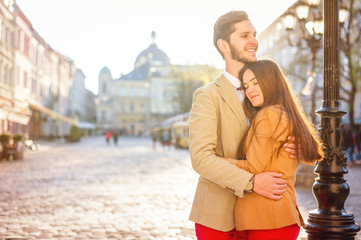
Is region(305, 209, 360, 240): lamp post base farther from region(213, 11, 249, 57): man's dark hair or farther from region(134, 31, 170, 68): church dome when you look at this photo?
region(134, 31, 170, 68): church dome

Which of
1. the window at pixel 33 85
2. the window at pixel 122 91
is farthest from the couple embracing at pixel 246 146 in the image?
the window at pixel 122 91

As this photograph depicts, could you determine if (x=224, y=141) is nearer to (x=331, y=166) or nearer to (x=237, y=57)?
(x=237, y=57)

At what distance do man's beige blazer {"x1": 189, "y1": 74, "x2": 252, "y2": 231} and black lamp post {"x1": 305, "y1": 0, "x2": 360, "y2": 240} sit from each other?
1881 mm

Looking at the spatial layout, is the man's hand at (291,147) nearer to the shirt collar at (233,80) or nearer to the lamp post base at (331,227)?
the shirt collar at (233,80)

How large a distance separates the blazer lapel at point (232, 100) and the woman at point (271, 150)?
96 millimetres

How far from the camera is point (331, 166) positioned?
4.17 m

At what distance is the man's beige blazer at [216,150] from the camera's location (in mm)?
2318

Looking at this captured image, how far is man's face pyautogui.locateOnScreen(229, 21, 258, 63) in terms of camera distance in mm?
2545

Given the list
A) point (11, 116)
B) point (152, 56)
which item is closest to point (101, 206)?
point (11, 116)

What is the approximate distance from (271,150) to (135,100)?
95663 mm

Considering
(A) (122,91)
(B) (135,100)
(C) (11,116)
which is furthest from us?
(A) (122,91)

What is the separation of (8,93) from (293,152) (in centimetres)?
3139

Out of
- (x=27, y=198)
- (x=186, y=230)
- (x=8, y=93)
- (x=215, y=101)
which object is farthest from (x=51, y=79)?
(x=215, y=101)

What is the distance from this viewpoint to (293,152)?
2.33 m
